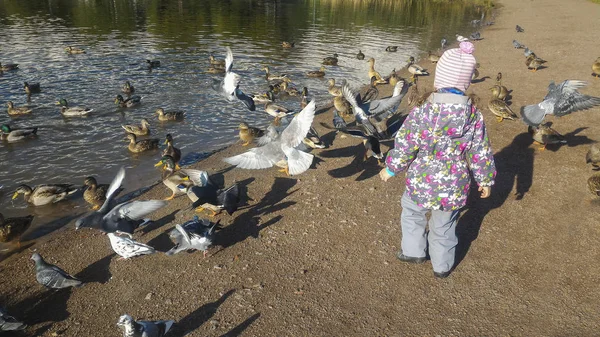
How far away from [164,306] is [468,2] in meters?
61.7

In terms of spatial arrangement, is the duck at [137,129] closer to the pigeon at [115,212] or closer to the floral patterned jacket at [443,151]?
the pigeon at [115,212]

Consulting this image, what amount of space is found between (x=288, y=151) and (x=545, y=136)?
6546 mm

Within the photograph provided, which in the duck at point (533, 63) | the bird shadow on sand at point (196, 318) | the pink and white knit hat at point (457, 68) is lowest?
the bird shadow on sand at point (196, 318)

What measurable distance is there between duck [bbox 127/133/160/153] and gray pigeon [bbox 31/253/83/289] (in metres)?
5.70

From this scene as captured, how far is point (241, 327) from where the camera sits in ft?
16.6

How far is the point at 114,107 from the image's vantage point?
1470 centimetres

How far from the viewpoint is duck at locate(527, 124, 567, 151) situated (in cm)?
971

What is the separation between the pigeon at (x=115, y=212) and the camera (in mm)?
6148

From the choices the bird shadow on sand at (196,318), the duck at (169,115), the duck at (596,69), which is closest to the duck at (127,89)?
the duck at (169,115)

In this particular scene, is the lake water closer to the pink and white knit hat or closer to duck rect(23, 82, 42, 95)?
duck rect(23, 82, 42, 95)

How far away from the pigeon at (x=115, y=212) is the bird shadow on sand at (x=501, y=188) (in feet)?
15.9

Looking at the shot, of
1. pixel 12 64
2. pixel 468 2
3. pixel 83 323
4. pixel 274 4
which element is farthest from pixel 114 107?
pixel 468 2

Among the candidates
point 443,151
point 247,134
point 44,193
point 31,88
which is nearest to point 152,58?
point 31,88

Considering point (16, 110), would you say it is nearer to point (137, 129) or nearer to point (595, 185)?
point (137, 129)
